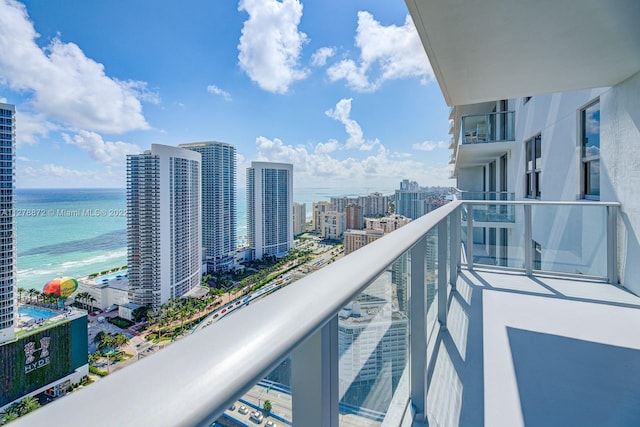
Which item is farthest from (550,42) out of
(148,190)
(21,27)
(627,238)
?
(21,27)

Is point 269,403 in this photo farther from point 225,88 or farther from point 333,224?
point 225,88

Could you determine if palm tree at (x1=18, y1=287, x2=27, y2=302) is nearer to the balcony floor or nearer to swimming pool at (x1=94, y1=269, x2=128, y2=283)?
swimming pool at (x1=94, y1=269, x2=128, y2=283)

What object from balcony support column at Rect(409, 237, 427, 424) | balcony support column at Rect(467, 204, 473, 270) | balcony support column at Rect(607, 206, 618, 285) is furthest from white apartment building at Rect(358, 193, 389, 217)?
balcony support column at Rect(409, 237, 427, 424)

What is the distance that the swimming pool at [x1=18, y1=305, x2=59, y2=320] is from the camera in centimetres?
→ 386

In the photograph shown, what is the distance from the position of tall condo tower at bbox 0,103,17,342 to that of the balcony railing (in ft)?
34.3

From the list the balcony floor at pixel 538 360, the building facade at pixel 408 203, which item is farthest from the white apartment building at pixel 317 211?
the balcony floor at pixel 538 360

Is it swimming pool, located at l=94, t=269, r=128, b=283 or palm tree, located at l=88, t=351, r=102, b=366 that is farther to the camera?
swimming pool, located at l=94, t=269, r=128, b=283

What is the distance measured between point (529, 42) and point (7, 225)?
20.9 feet

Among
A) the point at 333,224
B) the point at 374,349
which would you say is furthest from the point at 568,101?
the point at 333,224

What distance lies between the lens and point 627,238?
3318 millimetres

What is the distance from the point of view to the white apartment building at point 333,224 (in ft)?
50.4

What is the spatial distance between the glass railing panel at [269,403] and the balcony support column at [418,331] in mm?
1111

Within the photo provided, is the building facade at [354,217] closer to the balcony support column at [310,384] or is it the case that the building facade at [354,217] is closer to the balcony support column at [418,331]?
the balcony support column at [418,331]

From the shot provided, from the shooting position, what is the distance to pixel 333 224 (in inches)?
643
